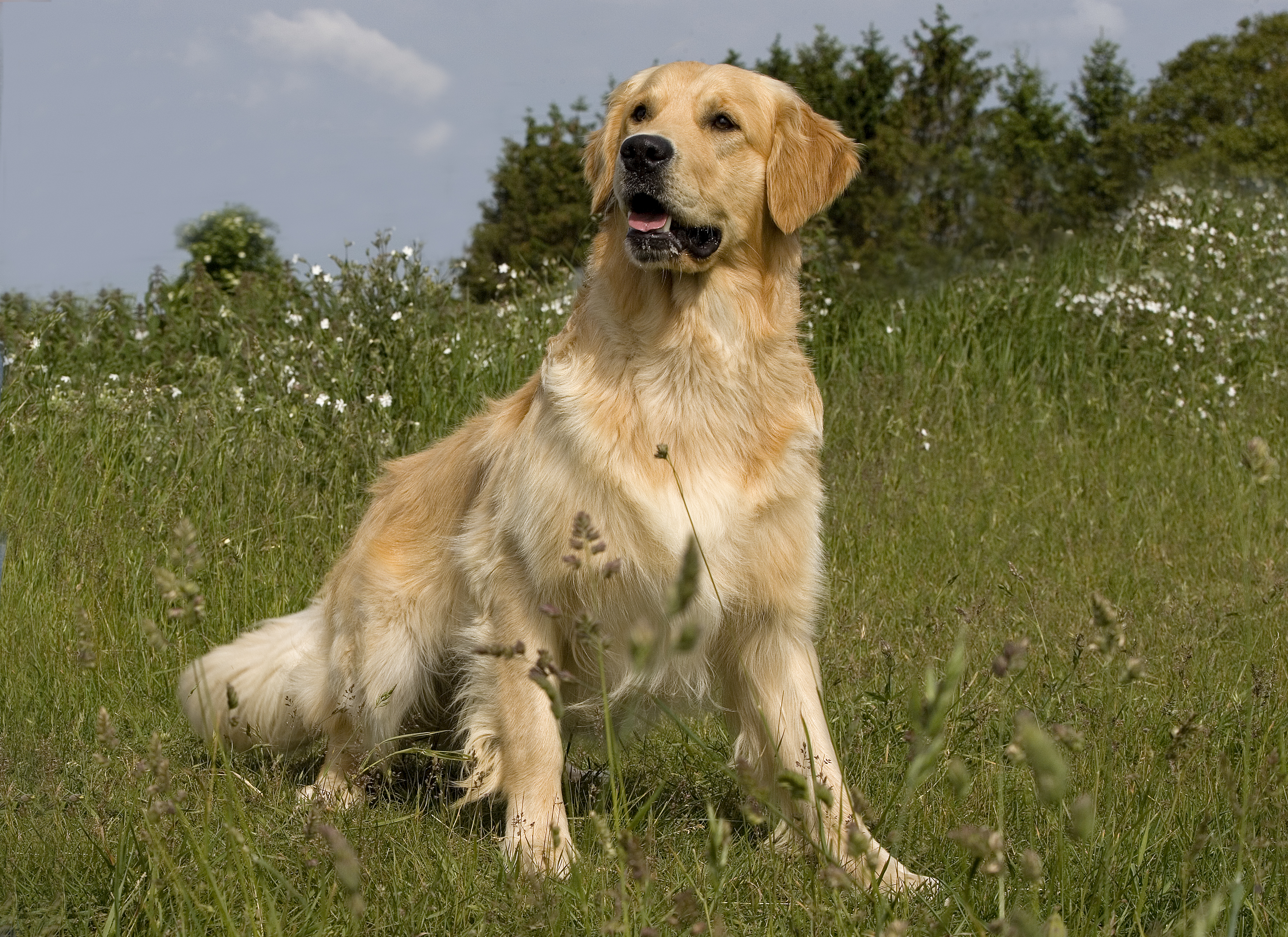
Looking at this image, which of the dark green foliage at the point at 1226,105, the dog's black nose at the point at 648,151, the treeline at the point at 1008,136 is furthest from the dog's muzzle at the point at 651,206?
the dark green foliage at the point at 1226,105

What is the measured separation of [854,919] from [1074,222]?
26.5 ft

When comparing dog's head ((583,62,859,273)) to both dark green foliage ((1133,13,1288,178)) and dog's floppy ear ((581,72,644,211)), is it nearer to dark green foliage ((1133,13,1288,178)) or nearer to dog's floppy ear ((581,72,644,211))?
dog's floppy ear ((581,72,644,211))

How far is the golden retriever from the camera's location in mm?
2760

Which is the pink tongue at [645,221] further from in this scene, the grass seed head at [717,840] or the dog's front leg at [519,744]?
the grass seed head at [717,840]

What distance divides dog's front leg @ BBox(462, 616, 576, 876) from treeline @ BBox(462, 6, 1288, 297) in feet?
18.1

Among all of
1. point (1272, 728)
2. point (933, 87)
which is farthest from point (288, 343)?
point (933, 87)

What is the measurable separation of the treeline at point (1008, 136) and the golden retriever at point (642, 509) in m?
4.83

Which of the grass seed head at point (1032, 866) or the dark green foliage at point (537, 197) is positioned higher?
the dark green foliage at point (537, 197)

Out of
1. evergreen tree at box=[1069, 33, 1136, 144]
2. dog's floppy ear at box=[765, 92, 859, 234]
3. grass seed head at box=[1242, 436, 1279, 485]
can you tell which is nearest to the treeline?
evergreen tree at box=[1069, 33, 1136, 144]

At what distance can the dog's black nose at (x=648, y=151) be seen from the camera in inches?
115

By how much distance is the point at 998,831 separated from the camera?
4.37ft

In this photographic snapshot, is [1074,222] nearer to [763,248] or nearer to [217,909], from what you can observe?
[763,248]

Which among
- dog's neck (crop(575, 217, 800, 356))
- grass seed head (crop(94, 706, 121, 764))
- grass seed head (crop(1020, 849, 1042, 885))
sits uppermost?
dog's neck (crop(575, 217, 800, 356))

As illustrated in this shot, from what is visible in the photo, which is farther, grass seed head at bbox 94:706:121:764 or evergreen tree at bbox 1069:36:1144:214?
evergreen tree at bbox 1069:36:1144:214
